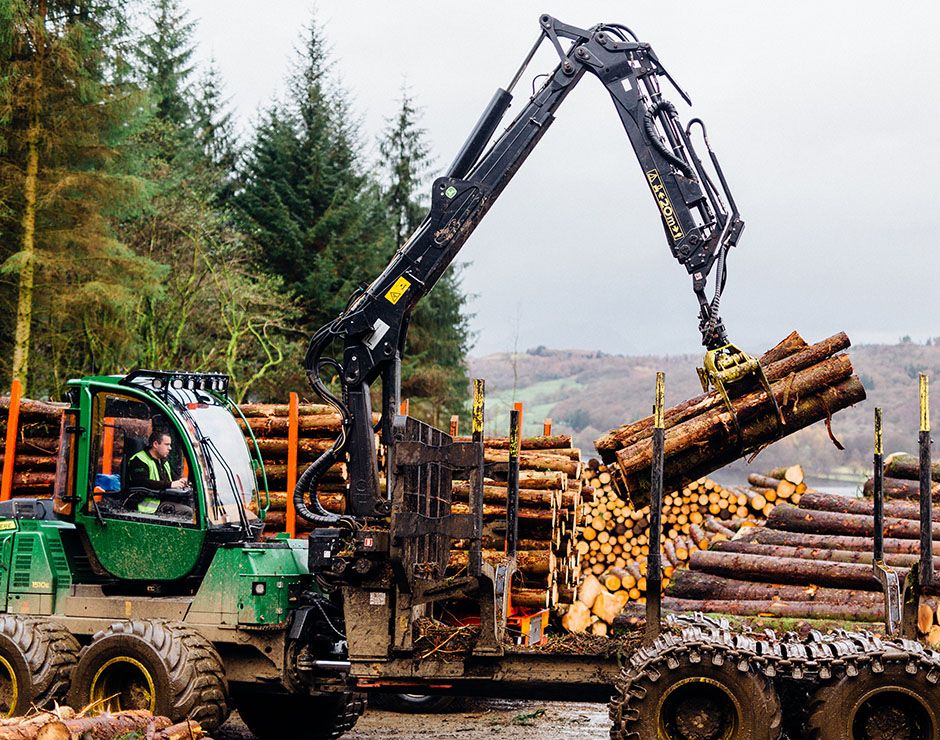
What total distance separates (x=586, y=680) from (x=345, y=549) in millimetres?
1903

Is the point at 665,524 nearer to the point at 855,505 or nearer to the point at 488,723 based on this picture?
the point at 855,505

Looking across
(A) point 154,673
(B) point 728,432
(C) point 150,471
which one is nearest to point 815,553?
(B) point 728,432

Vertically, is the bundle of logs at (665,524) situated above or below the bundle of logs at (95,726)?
above

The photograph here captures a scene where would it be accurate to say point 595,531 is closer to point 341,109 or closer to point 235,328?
point 235,328

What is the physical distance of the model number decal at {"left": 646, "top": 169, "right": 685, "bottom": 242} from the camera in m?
9.29

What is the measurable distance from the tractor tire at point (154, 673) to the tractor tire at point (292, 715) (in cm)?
135

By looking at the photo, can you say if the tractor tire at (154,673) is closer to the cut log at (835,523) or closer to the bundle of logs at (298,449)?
the bundle of logs at (298,449)

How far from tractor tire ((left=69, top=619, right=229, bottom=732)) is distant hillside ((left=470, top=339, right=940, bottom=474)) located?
17390mm

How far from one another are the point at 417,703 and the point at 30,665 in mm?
4099

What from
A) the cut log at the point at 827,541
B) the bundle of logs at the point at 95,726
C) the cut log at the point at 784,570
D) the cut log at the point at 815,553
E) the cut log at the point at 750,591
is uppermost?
the cut log at the point at 827,541

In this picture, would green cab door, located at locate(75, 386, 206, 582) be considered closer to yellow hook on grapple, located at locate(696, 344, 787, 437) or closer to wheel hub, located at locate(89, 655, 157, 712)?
wheel hub, located at locate(89, 655, 157, 712)

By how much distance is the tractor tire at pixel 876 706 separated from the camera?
23.0 ft

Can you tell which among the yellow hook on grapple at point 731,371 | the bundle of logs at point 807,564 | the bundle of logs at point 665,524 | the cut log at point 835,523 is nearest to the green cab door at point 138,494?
the yellow hook on grapple at point 731,371

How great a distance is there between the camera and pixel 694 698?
729cm
